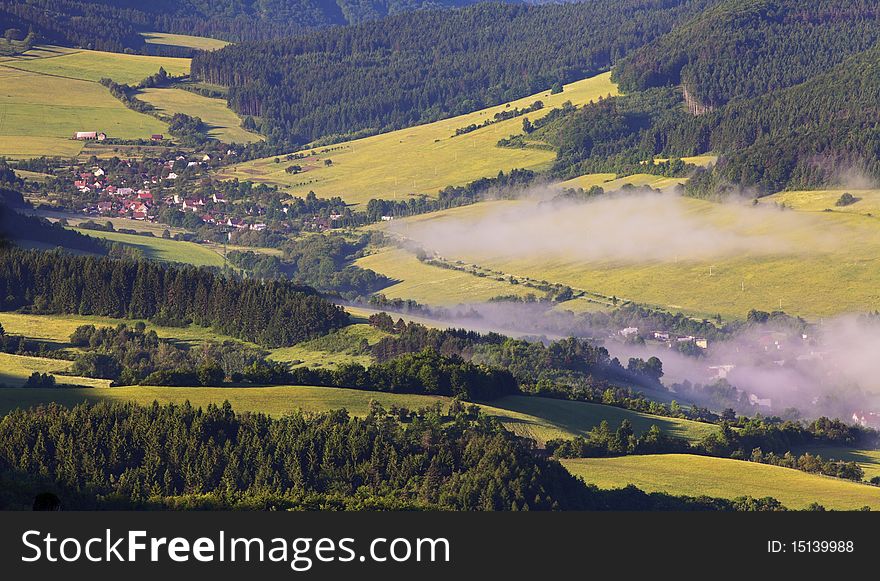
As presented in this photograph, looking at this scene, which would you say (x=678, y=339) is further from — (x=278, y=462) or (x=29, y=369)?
(x=278, y=462)

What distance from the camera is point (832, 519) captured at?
169 ft

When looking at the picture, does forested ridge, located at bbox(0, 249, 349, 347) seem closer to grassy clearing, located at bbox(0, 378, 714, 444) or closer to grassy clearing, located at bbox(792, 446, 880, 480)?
grassy clearing, located at bbox(0, 378, 714, 444)

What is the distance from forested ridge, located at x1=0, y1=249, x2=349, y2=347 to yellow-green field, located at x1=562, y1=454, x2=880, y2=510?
176ft

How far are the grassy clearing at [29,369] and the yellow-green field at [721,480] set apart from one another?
38684 mm

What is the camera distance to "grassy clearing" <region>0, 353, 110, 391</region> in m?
126

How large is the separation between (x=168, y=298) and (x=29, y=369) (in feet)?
120

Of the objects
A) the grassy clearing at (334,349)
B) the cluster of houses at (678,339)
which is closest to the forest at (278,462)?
the grassy clearing at (334,349)

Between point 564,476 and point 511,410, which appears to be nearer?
point 564,476

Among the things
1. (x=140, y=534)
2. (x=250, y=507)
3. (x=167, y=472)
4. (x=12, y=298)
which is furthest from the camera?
(x=12, y=298)

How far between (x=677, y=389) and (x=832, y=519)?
123 metres

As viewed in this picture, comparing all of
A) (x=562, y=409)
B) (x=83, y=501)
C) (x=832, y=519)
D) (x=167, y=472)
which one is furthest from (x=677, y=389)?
(x=832, y=519)

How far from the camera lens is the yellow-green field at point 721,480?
101812 mm

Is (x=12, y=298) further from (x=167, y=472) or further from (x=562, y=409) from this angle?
(x=167, y=472)

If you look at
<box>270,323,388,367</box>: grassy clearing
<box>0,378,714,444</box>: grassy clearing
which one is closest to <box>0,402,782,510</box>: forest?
<box>0,378,714,444</box>: grassy clearing
